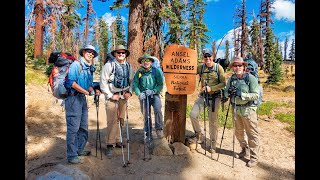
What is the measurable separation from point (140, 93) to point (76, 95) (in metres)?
1.48

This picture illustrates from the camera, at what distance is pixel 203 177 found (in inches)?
195

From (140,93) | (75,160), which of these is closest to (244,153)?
(140,93)

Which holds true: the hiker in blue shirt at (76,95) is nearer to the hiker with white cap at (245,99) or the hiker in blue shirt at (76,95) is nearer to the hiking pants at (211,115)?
the hiking pants at (211,115)

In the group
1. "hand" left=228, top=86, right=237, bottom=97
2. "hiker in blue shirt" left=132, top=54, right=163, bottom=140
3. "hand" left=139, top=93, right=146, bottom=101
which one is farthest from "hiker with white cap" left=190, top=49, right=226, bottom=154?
"hand" left=139, top=93, right=146, bottom=101

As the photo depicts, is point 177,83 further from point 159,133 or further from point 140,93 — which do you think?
point 159,133

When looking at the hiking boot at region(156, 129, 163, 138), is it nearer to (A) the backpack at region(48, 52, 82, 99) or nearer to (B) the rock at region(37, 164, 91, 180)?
(B) the rock at region(37, 164, 91, 180)

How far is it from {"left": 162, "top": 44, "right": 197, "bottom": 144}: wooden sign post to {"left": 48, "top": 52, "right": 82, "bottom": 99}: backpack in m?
2.33

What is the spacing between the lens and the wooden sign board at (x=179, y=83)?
19.7 feet

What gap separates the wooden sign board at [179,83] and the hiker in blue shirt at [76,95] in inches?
75.3

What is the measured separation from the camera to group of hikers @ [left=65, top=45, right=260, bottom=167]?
500 centimetres
